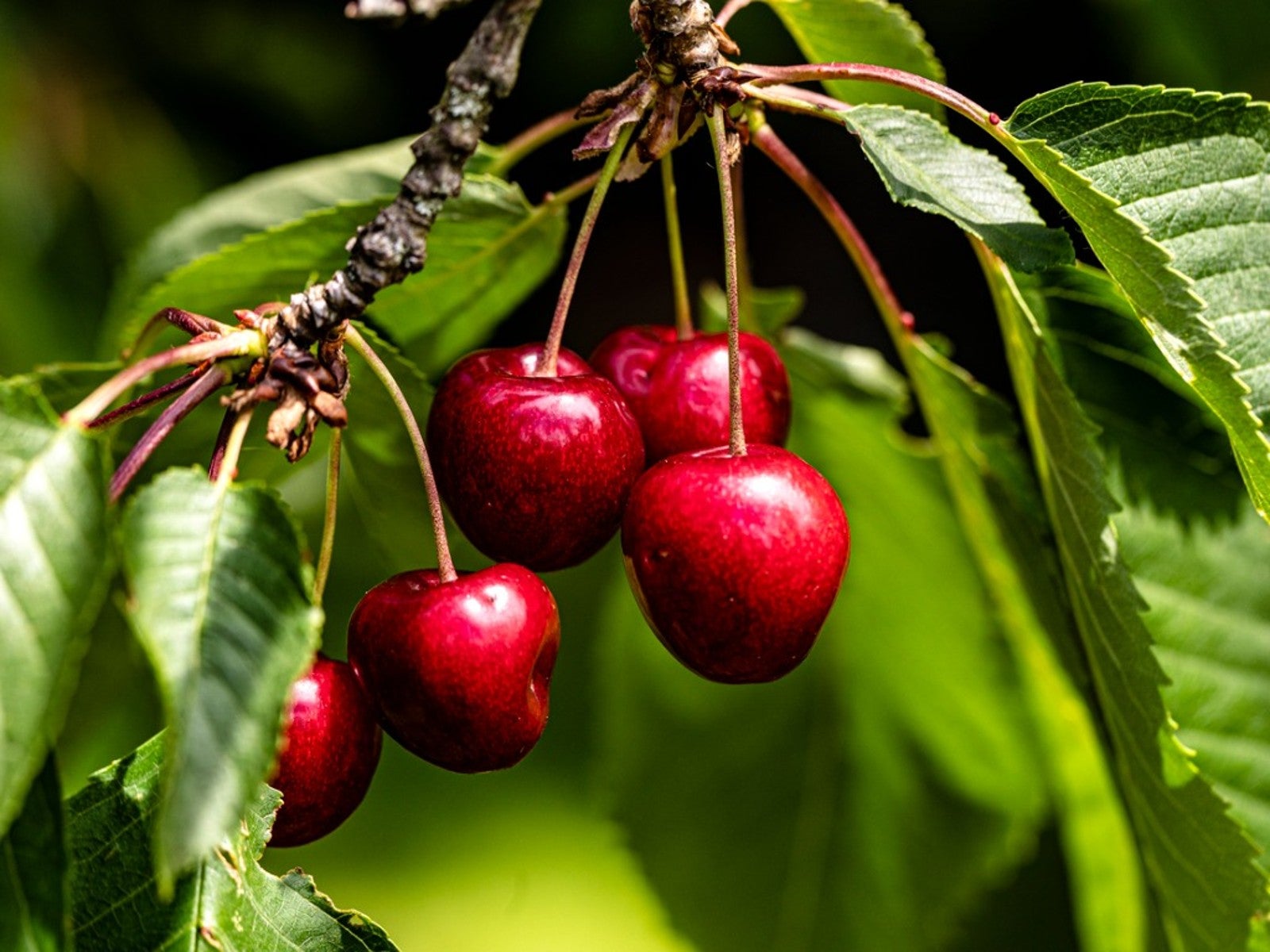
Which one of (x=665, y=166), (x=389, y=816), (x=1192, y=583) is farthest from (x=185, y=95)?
(x=1192, y=583)

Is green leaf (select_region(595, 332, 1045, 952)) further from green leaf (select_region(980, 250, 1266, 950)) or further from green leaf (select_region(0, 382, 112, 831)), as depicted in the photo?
green leaf (select_region(0, 382, 112, 831))

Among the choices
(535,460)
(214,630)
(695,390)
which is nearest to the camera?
(214,630)

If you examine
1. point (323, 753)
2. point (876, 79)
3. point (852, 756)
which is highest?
point (876, 79)

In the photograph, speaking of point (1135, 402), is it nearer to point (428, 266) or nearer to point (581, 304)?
point (428, 266)

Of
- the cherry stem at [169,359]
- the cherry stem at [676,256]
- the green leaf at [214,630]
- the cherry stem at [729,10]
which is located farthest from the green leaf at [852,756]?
the green leaf at [214,630]

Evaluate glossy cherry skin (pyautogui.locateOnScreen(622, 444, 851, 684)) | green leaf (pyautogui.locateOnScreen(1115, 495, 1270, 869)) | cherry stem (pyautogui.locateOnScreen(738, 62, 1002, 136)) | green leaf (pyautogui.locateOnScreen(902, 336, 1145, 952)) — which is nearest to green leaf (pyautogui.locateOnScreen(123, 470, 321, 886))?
glossy cherry skin (pyautogui.locateOnScreen(622, 444, 851, 684))

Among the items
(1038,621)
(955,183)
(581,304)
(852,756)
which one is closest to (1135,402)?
(1038,621)
